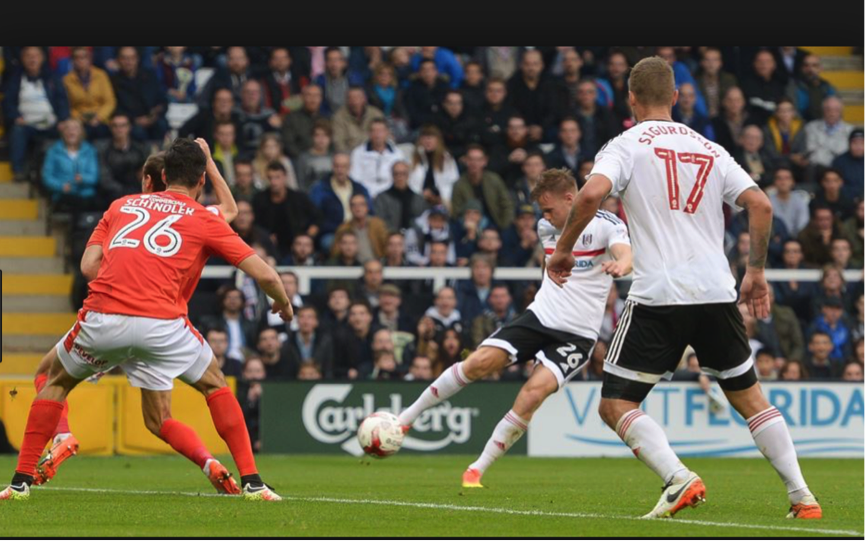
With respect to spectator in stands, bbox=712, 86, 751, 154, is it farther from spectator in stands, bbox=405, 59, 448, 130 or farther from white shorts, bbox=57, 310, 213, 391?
white shorts, bbox=57, 310, 213, 391

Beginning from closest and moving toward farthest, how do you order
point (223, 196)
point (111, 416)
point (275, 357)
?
point (223, 196) < point (111, 416) < point (275, 357)

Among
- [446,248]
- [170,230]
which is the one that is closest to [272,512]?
[170,230]

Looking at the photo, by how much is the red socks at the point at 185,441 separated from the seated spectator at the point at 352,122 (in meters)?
10.2

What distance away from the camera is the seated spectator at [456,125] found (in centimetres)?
2005

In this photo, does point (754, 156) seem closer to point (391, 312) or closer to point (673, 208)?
point (391, 312)

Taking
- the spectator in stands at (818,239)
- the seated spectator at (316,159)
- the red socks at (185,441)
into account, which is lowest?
the red socks at (185,441)

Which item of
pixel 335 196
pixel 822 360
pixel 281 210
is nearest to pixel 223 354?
pixel 281 210

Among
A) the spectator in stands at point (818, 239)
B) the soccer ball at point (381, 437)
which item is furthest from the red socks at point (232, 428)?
the spectator in stands at point (818, 239)

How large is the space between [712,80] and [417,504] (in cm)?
1357

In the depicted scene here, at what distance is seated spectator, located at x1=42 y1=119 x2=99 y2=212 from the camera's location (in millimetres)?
18594

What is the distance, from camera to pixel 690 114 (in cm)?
2055

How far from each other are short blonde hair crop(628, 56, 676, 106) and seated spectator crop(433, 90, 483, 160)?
12052 mm

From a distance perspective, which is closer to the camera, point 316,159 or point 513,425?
point 513,425

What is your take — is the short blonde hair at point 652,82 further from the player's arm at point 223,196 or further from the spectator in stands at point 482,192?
the spectator in stands at point 482,192
